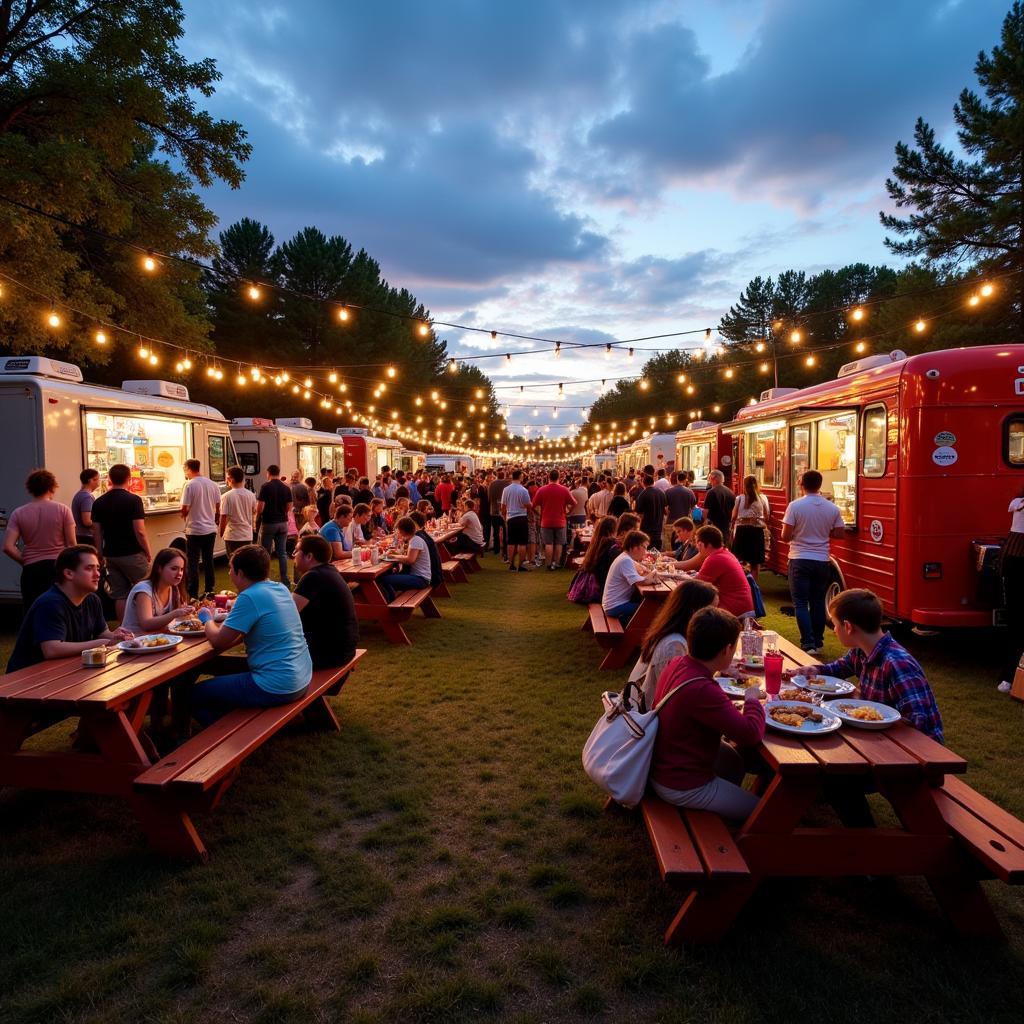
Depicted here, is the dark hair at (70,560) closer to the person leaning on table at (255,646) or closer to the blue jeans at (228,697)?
the person leaning on table at (255,646)

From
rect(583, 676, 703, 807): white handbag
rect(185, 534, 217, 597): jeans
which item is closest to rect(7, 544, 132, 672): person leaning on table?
rect(583, 676, 703, 807): white handbag

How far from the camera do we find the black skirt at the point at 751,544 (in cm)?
1000

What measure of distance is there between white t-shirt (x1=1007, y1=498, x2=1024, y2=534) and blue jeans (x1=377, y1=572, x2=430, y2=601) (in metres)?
6.42

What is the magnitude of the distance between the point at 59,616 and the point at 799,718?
14.1 feet

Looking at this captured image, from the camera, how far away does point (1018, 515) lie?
19.5 ft

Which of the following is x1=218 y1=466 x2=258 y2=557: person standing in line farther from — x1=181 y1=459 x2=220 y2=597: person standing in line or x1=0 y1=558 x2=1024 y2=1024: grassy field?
x1=0 y1=558 x2=1024 y2=1024: grassy field

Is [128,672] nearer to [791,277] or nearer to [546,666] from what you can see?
[546,666]

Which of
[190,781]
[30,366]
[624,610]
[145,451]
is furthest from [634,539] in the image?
[145,451]

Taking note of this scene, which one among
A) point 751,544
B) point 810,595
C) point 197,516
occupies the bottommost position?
point 810,595

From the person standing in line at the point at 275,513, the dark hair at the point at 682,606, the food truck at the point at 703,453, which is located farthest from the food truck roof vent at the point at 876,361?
the person standing in line at the point at 275,513

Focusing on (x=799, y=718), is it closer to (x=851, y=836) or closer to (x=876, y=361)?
(x=851, y=836)

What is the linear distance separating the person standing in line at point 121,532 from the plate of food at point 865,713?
23.1 feet

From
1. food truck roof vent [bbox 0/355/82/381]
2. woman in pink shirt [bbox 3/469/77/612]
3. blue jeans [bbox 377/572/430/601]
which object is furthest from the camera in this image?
blue jeans [bbox 377/572/430/601]

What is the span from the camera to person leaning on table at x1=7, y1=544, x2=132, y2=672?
407 centimetres
